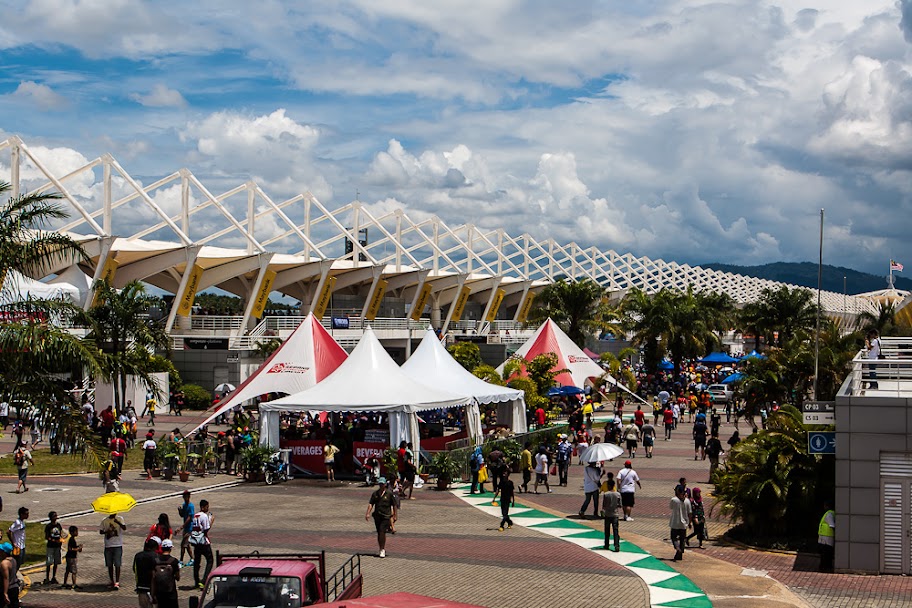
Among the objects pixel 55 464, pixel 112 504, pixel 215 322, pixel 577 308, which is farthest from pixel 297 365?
pixel 215 322

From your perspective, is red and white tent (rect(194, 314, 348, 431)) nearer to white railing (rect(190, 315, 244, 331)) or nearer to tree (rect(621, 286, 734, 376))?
white railing (rect(190, 315, 244, 331))

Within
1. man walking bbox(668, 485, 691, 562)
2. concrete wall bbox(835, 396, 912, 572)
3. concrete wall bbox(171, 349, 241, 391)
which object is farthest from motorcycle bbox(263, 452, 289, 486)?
concrete wall bbox(171, 349, 241, 391)

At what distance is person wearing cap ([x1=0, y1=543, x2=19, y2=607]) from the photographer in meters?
12.2

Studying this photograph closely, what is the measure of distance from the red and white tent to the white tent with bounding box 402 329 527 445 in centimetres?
249

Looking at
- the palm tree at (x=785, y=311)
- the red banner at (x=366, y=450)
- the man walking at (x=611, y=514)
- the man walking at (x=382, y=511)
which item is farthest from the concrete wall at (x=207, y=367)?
the palm tree at (x=785, y=311)

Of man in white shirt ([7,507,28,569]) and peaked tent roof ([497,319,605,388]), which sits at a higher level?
peaked tent roof ([497,319,605,388])

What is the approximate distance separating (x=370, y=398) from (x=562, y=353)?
58.8 feet

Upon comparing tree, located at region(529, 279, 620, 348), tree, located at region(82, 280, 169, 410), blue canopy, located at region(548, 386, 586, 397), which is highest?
tree, located at region(529, 279, 620, 348)

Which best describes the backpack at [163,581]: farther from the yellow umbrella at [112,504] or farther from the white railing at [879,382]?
the white railing at [879,382]

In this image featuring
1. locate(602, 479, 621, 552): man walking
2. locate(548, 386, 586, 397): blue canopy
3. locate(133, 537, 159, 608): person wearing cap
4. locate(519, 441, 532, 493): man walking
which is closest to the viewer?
locate(133, 537, 159, 608): person wearing cap

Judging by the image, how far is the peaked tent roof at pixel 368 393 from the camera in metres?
25.6

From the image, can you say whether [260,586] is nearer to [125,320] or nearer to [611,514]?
[611,514]

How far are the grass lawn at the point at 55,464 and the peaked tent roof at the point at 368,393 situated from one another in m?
4.91

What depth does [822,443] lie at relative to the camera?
15977 mm
